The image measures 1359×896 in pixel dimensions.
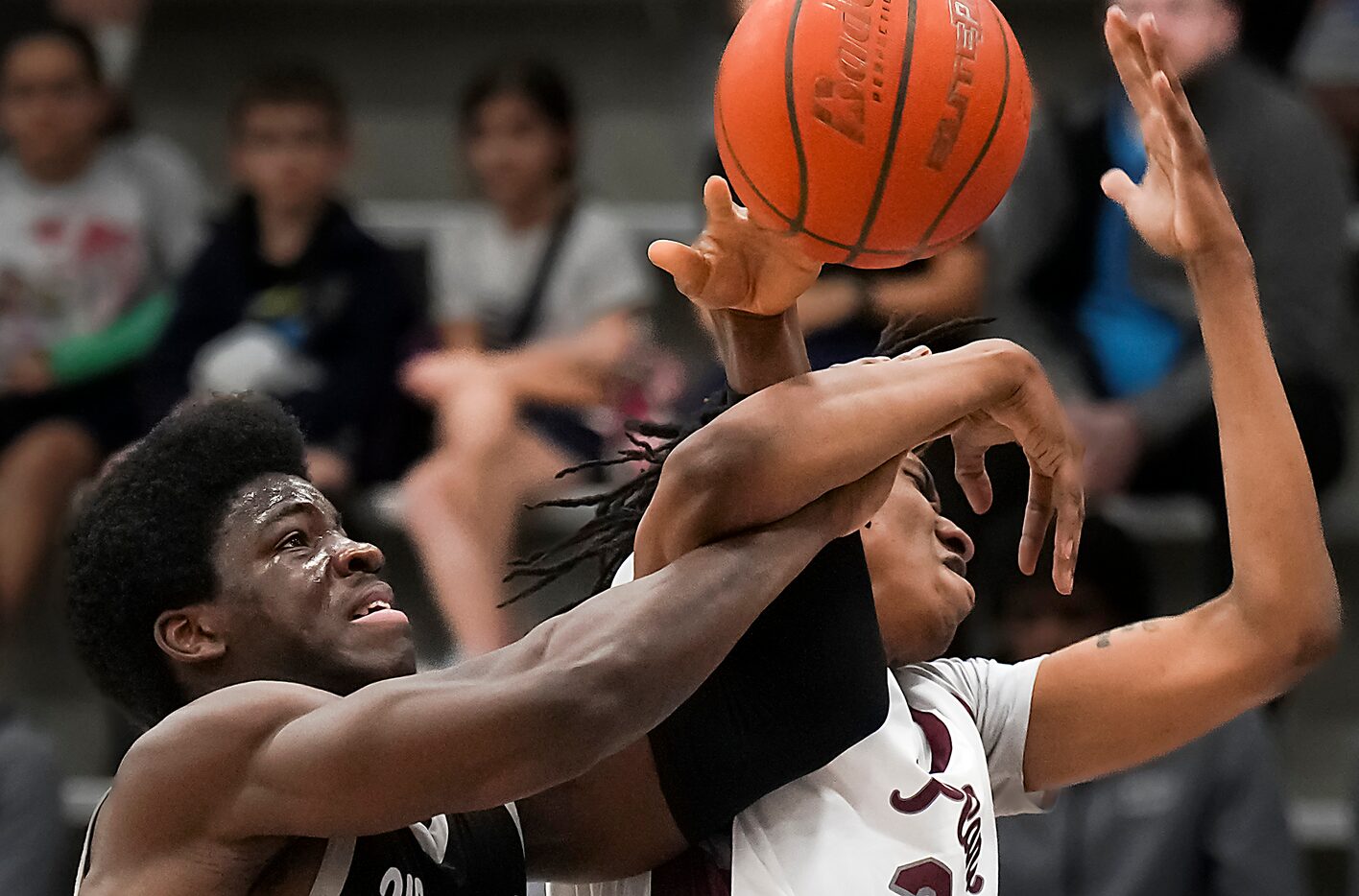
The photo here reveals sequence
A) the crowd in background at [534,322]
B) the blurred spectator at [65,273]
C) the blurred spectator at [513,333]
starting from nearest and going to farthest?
the crowd in background at [534,322] < the blurred spectator at [513,333] < the blurred spectator at [65,273]

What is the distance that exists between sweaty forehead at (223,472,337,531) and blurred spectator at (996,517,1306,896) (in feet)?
7.44

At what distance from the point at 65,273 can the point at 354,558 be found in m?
3.60

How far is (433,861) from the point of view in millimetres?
2361

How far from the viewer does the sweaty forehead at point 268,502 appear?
7.81 feet

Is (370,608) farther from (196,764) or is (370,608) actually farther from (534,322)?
(534,322)

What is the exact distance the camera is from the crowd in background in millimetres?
4453

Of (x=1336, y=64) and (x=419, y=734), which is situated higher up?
(x=419, y=734)

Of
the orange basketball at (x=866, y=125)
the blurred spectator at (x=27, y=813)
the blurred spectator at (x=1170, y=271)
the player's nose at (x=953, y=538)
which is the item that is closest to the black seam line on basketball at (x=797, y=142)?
the orange basketball at (x=866, y=125)

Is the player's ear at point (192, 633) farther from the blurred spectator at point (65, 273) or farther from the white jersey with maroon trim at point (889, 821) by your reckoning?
the blurred spectator at point (65, 273)

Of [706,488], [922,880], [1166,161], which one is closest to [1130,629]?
[922,880]

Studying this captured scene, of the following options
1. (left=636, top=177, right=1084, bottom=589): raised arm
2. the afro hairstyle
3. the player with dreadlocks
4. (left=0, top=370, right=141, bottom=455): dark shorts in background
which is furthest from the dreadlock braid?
(left=0, top=370, right=141, bottom=455): dark shorts in background

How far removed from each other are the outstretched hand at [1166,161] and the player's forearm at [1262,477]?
0.04 meters

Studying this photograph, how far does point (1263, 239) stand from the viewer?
486 cm

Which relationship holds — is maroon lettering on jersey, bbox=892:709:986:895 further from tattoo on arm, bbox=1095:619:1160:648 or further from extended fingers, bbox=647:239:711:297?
extended fingers, bbox=647:239:711:297
